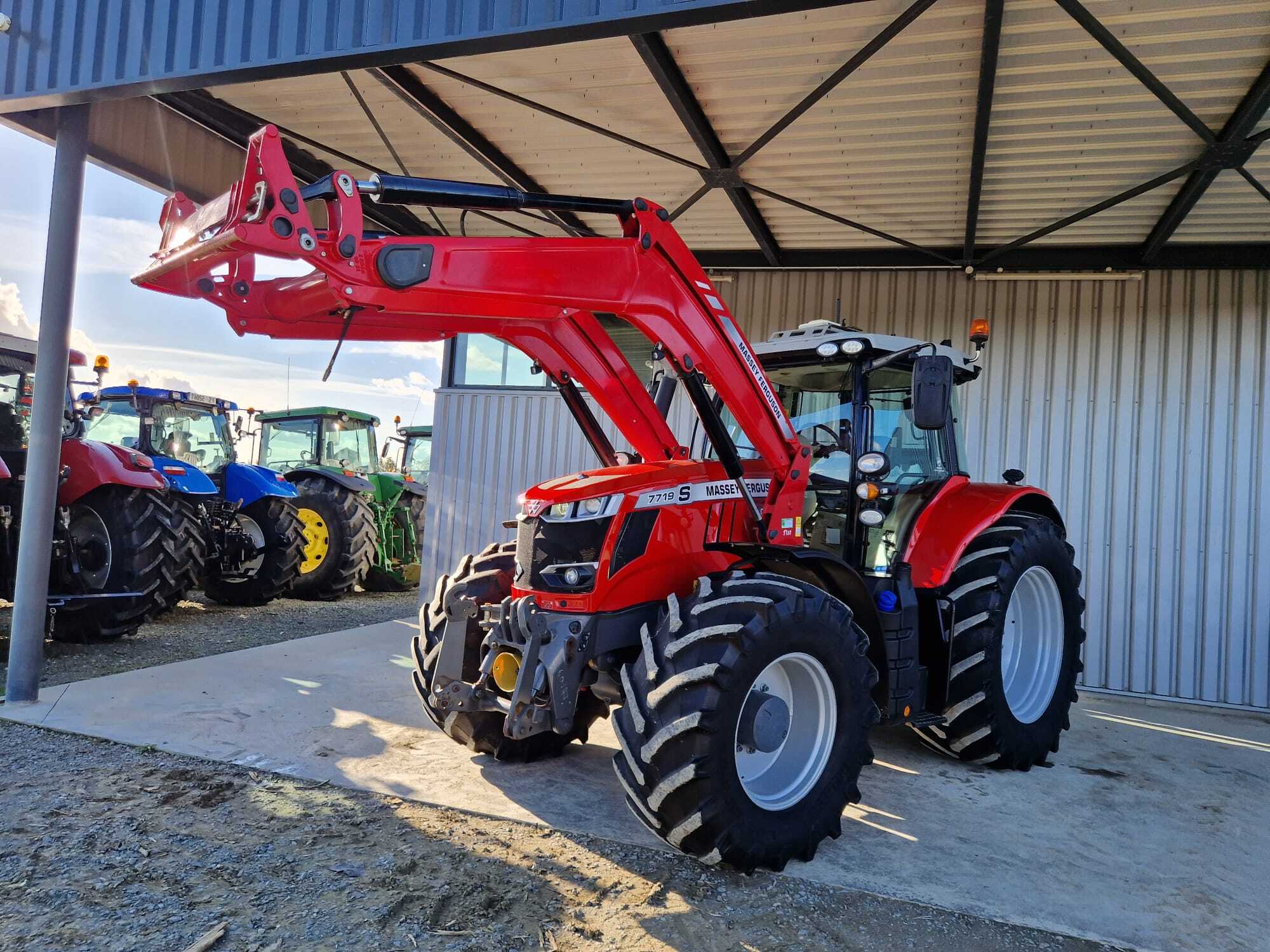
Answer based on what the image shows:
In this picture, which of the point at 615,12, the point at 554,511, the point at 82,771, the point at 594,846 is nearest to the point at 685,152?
the point at 615,12

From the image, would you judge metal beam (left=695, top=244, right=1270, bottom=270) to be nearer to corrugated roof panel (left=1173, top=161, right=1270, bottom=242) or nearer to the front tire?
corrugated roof panel (left=1173, top=161, right=1270, bottom=242)

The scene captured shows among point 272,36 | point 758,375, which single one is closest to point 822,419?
point 758,375

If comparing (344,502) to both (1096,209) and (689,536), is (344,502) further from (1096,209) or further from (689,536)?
(1096,209)

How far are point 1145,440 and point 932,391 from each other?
419 cm

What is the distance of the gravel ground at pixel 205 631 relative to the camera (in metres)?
6.03

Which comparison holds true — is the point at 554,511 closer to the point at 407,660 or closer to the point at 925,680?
the point at 925,680

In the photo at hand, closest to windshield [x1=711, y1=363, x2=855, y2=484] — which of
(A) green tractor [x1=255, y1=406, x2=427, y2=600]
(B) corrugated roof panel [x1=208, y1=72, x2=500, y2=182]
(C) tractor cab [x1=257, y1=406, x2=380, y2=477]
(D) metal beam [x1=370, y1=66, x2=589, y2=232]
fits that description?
(D) metal beam [x1=370, y1=66, x2=589, y2=232]

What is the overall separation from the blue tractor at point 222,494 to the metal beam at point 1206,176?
26.2 feet

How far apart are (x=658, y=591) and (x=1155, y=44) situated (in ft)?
11.8

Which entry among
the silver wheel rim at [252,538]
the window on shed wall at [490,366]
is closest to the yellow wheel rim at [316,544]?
the silver wheel rim at [252,538]

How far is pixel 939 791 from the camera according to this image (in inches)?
165

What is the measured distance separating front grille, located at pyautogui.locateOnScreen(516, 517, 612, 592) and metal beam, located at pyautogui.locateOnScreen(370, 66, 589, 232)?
7.68ft

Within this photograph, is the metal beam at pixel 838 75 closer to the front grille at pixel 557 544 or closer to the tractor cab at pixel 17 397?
the front grille at pixel 557 544

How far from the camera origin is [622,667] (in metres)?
3.17
